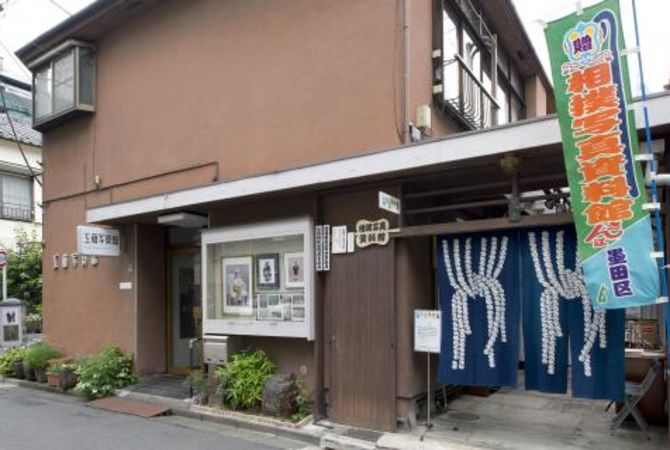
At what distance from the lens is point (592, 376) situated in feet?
21.0

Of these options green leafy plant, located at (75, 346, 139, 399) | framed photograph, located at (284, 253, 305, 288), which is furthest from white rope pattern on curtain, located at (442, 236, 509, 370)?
green leafy plant, located at (75, 346, 139, 399)

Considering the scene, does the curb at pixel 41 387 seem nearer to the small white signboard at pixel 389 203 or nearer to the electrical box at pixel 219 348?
the electrical box at pixel 219 348

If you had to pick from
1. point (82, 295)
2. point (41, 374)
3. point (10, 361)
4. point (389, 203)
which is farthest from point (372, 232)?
point (10, 361)

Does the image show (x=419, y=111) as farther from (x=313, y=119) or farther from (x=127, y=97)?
(x=127, y=97)

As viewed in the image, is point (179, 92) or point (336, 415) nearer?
point (336, 415)

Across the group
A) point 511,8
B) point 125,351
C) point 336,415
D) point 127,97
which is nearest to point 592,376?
point 336,415

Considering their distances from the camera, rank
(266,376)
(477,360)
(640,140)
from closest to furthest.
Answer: (640,140), (477,360), (266,376)

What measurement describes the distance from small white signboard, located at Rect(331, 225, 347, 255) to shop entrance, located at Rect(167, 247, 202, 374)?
435 centimetres

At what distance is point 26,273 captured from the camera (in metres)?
23.9

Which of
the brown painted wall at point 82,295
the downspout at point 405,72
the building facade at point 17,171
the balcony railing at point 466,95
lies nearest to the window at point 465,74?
the balcony railing at point 466,95

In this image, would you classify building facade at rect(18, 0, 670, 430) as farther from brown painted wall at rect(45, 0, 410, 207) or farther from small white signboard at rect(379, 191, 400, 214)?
small white signboard at rect(379, 191, 400, 214)

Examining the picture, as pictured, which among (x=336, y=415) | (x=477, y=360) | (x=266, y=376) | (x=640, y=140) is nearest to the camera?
(x=640, y=140)

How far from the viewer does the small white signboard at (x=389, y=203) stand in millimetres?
7254

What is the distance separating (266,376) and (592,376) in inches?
177
